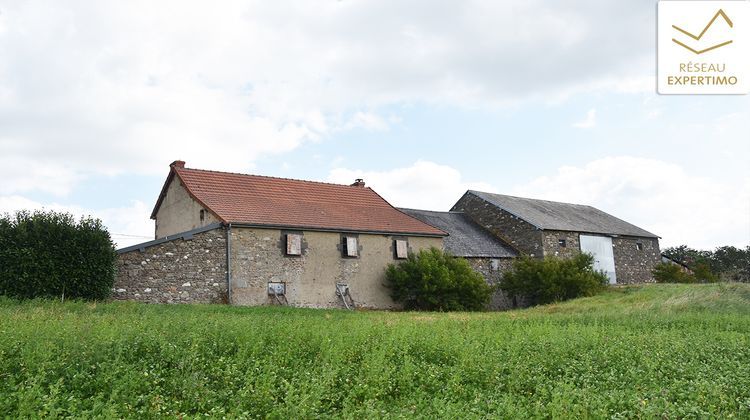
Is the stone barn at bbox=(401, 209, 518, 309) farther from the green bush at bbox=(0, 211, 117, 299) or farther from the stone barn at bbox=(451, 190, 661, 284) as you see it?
the green bush at bbox=(0, 211, 117, 299)

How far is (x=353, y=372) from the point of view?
27.7 feet

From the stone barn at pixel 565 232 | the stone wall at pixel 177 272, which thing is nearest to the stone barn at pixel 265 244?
the stone wall at pixel 177 272

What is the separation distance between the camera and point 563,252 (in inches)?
1287

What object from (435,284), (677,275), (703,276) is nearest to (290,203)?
(435,284)

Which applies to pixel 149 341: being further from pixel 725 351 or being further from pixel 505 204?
pixel 505 204

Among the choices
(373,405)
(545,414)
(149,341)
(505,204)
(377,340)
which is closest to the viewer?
(545,414)

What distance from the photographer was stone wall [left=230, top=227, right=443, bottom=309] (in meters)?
21.8

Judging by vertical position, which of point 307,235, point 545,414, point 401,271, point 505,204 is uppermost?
point 505,204

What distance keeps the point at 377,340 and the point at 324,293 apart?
534 inches

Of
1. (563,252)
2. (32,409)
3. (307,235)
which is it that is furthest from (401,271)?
(32,409)

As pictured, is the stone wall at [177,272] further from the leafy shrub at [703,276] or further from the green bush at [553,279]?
the leafy shrub at [703,276]

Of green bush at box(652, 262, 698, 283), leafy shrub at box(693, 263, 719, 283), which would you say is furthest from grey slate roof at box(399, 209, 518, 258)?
leafy shrub at box(693, 263, 719, 283)

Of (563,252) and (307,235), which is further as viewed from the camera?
(563,252)

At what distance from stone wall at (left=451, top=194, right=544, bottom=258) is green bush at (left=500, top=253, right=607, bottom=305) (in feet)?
10.5
